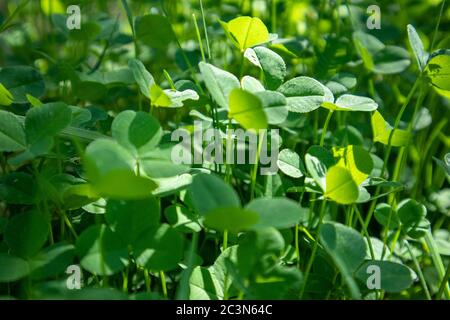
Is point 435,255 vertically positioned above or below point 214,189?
below

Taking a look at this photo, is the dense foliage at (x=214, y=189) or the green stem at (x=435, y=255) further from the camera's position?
the green stem at (x=435, y=255)

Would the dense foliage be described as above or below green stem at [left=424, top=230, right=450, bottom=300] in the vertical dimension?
above

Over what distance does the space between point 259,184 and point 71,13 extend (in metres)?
0.47

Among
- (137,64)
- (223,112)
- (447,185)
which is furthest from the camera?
(447,185)

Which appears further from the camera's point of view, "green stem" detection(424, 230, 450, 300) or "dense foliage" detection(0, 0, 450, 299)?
"green stem" detection(424, 230, 450, 300)

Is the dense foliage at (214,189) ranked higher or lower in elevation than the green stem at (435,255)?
higher

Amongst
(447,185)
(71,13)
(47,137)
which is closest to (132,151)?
(47,137)

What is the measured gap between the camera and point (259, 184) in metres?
0.82

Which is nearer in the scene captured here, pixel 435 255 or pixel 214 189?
pixel 214 189
